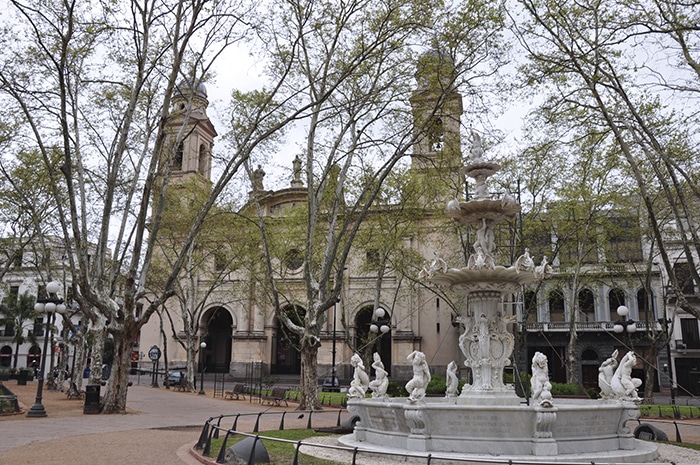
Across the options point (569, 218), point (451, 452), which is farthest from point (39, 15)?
point (569, 218)

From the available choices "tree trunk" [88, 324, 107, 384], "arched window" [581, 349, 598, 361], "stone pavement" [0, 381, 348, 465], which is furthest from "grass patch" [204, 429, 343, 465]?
"arched window" [581, 349, 598, 361]

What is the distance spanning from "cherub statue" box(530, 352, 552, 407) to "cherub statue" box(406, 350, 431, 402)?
1990mm

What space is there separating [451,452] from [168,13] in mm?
15128

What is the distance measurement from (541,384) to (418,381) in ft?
7.40

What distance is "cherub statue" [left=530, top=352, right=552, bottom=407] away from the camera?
406 inches

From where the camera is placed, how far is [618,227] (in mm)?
29031

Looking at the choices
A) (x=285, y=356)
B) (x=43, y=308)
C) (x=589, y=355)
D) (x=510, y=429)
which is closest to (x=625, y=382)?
(x=510, y=429)

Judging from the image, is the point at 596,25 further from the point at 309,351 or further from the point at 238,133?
the point at 309,351

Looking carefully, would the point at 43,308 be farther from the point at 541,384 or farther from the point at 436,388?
the point at 436,388

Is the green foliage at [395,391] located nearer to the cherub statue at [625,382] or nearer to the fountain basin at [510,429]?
the cherub statue at [625,382]

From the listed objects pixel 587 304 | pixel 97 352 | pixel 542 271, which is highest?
pixel 587 304

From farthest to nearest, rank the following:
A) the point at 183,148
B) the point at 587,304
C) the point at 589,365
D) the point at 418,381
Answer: the point at 587,304
the point at 589,365
the point at 183,148
the point at 418,381

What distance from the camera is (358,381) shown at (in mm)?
13797

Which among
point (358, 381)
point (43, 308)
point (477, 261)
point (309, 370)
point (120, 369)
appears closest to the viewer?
point (477, 261)
